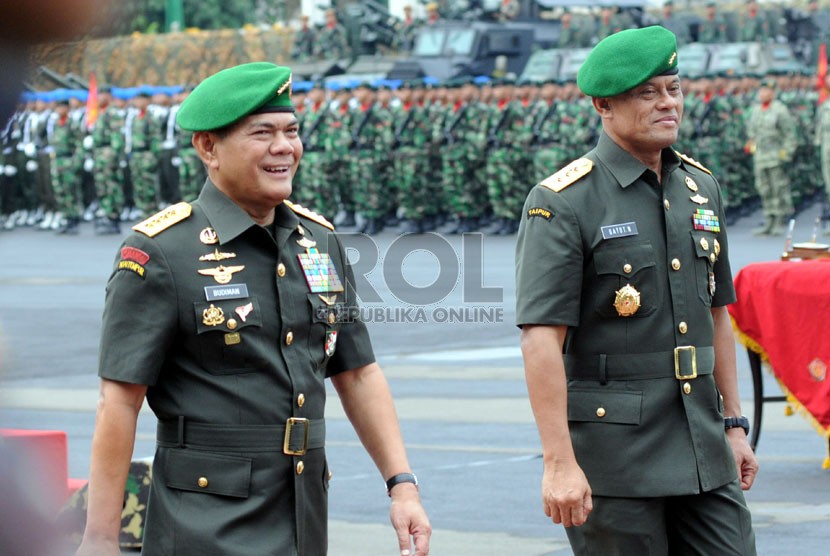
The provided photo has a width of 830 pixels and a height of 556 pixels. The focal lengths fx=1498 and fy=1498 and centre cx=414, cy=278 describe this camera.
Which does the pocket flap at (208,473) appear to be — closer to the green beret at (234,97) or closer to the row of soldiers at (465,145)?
the green beret at (234,97)

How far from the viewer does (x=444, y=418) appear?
9.26 metres

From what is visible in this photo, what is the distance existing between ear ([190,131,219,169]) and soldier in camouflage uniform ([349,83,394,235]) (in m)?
21.6

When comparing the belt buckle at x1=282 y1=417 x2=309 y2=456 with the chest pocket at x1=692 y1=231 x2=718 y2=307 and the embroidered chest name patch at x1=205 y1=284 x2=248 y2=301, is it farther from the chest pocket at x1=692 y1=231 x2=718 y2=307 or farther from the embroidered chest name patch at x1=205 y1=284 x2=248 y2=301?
the chest pocket at x1=692 y1=231 x2=718 y2=307

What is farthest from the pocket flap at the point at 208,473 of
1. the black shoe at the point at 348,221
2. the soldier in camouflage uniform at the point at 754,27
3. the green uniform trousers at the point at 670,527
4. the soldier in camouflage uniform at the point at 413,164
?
the soldier in camouflage uniform at the point at 754,27

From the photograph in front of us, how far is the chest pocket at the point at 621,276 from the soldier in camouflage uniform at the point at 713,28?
31.4 meters

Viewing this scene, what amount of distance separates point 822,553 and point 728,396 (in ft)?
7.44

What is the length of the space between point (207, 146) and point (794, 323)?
4808 millimetres

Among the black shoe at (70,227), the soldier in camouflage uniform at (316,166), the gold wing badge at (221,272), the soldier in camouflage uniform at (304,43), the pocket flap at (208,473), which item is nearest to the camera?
the pocket flap at (208,473)

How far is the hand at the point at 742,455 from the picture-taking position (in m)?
3.84

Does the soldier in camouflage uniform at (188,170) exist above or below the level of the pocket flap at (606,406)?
below

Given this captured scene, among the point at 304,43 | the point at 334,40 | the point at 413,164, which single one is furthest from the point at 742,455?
the point at 304,43

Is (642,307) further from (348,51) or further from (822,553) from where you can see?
(348,51)

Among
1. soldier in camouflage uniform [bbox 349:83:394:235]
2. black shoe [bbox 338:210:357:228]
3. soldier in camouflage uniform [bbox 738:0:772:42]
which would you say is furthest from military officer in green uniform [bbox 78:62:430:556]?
soldier in camouflage uniform [bbox 738:0:772:42]

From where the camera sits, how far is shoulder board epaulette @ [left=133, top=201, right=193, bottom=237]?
2916 millimetres
